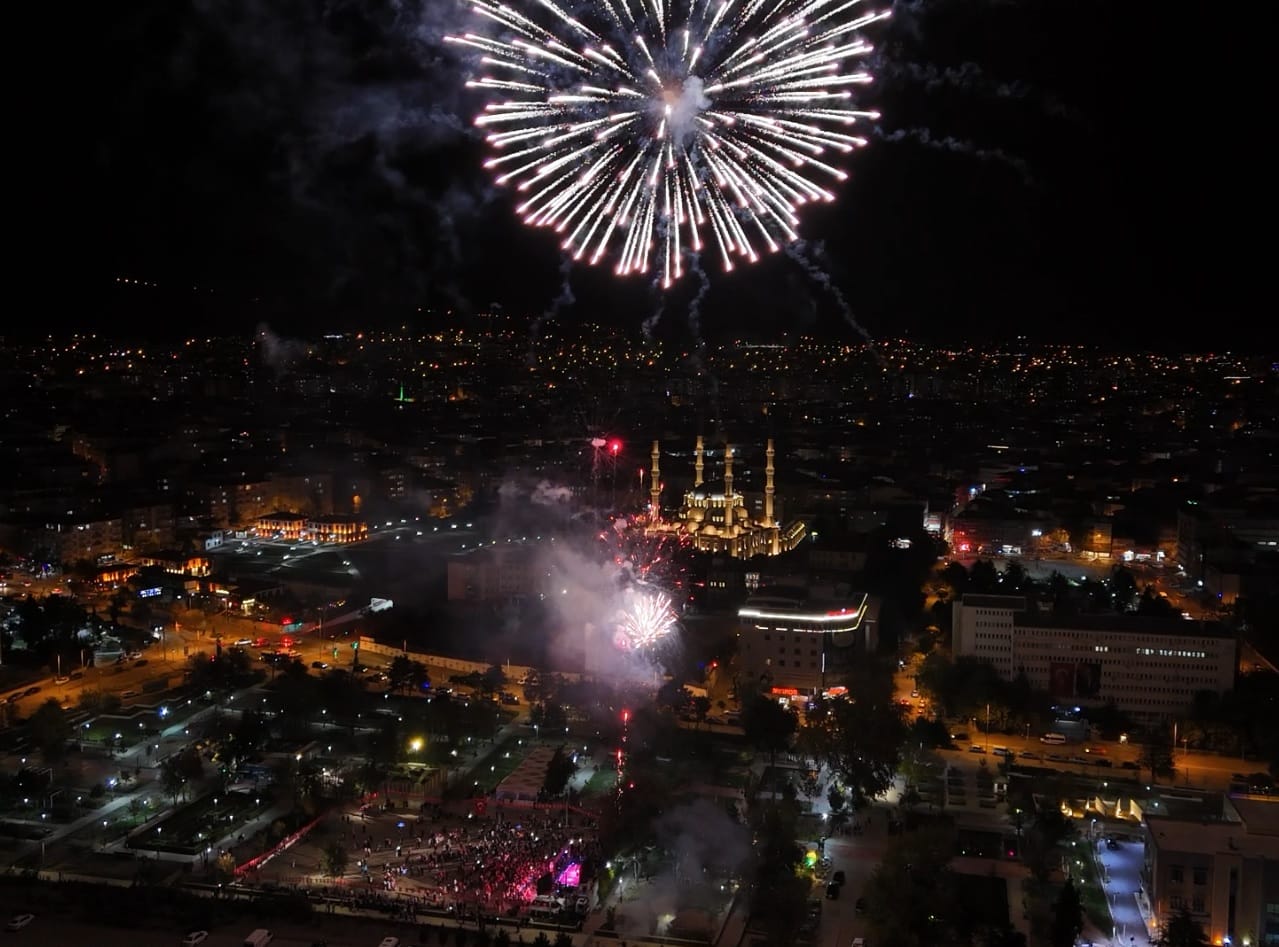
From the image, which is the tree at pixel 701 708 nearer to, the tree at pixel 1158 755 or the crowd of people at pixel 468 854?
the crowd of people at pixel 468 854

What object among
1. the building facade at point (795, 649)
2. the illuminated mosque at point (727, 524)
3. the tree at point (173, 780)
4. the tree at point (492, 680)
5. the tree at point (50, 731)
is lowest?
the tree at point (173, 780)

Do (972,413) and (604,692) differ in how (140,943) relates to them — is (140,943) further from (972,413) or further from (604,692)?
(972,413)

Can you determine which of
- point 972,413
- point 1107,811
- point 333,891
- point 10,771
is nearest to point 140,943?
point 333,891

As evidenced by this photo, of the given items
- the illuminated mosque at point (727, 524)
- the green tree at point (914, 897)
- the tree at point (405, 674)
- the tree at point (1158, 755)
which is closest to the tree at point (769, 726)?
the green tree at point (914, 897)

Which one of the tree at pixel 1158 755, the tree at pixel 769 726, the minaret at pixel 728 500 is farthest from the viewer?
the minaret at pixel 728 500

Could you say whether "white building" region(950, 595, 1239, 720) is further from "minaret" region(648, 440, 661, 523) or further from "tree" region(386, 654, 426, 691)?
"minaret" region(648, 440, 661, 523)

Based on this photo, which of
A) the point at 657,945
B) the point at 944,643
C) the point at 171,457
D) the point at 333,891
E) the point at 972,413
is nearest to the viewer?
the point at 657,945

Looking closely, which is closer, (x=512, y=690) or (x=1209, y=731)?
(x=1209, y=731)
